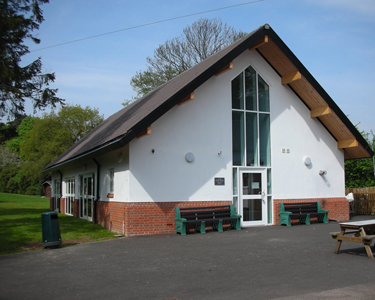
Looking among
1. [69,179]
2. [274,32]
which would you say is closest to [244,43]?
[274,32]

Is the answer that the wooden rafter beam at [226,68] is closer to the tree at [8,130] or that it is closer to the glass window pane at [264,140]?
the glass window pane at [264,140]

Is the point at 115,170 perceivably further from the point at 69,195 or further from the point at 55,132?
the point at 55,132

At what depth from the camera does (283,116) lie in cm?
1566

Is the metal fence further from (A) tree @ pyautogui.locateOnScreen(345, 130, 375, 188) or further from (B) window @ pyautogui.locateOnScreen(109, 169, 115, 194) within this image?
(B) window @ pyautogui.locateOnScreen(109, 169, 115, 194)

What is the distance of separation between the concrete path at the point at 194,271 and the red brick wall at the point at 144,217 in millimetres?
1217

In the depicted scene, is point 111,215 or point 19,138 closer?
point 111,215

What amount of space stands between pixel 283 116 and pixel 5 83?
427 inches

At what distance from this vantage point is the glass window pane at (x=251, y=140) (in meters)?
14.9

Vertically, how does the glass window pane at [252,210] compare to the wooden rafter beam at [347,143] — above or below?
below

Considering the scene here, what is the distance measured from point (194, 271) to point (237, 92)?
9.00m

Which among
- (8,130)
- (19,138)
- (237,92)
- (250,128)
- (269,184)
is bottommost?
(269,184)

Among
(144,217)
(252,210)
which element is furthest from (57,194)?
(252,210)

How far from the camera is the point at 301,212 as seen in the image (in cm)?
1513

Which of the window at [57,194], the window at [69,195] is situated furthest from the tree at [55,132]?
the window at [69,195]
